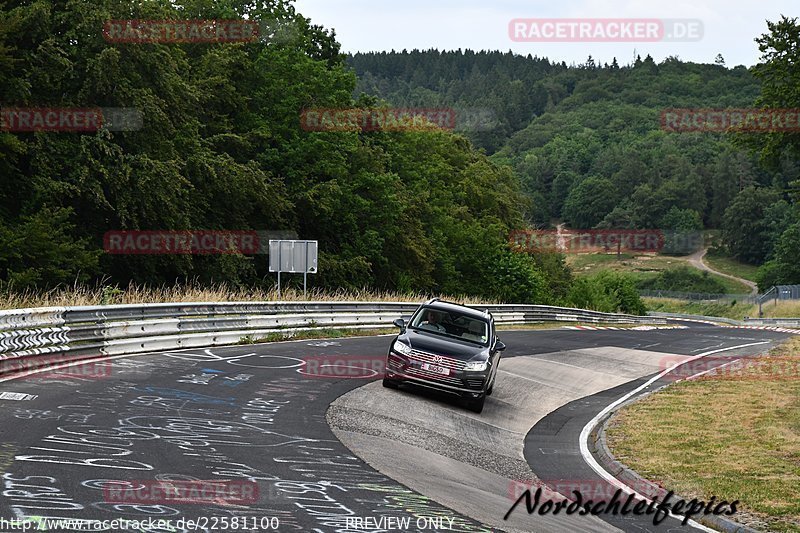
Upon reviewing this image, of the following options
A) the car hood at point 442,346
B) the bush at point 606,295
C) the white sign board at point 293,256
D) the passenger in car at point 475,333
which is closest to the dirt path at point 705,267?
the bush at point 606,295

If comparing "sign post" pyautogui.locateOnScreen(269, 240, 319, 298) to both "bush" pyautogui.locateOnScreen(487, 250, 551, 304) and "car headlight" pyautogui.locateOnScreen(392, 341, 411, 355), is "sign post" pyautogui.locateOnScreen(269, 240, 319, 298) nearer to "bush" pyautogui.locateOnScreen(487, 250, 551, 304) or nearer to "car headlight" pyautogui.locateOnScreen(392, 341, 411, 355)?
"car headlight" pyautogui.locateOnScreen(392, 341, 411, 355)

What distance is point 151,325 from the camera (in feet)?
65.8

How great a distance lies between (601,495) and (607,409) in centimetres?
822

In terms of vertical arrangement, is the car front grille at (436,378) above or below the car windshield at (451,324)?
below

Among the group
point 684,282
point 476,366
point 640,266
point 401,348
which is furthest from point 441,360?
point 640,266

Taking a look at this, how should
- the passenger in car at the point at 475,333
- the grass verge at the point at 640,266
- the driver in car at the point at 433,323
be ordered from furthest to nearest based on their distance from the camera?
the grass verge at the point at 640,266, the driver in car at the point at 433,323, the passenger in car at the point at 475,333

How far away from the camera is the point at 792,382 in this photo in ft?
76.7

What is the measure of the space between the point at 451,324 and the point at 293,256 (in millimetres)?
14611

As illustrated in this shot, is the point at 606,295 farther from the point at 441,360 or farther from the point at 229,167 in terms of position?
the point at 441,360

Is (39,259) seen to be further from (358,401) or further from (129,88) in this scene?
(358,401)

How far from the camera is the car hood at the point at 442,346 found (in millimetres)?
16438

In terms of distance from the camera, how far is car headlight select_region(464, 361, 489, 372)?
1627cm

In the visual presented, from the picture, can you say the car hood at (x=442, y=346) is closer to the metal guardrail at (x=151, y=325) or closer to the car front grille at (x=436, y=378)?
the car front grille at (x=436, y=378)

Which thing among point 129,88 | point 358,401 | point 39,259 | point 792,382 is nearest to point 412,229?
point 129,88
